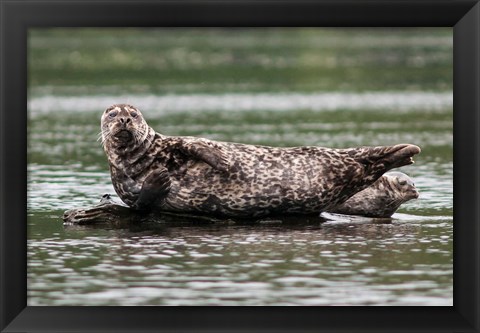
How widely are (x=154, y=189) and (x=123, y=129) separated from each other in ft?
2.18

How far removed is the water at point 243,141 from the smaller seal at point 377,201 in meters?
0.15

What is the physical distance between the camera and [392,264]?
11875 millimetres

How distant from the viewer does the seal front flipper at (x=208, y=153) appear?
13492 mm

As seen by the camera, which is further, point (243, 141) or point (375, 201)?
point (243, 141)

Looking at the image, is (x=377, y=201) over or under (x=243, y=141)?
under

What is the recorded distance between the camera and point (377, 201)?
1410 cm

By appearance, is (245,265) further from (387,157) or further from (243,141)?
(243,141)

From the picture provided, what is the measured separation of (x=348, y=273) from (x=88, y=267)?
204 centimetres
